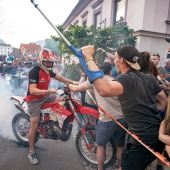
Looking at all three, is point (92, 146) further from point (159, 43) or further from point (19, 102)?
point (159, 43)

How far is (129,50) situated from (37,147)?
3398 mm

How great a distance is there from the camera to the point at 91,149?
4.78m

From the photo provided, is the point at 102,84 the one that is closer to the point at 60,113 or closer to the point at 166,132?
the point at 166,132

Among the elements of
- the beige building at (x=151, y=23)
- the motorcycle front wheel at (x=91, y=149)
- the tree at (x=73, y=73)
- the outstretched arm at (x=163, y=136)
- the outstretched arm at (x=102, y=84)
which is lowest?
the motorcycle front wheel at (x=91, y=149)

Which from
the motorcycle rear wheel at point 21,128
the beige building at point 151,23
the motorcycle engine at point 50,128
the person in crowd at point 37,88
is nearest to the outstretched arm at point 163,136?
the person in crowd at point 37,88

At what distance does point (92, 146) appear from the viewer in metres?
4.78

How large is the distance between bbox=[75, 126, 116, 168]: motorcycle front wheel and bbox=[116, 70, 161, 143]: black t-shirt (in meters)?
1.94

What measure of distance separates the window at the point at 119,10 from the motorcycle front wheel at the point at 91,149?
23.5ft

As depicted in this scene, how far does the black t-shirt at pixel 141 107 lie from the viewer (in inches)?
101

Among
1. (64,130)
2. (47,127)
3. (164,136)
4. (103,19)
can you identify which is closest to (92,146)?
(64,130)

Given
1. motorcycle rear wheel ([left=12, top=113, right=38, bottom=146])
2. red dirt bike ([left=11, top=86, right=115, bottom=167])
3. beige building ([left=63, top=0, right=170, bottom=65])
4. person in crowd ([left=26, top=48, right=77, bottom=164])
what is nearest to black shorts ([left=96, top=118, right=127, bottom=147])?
red dirt bike ([left=11, top=86, right=115, bottom=167])

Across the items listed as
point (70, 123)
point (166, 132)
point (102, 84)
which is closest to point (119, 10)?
point (70, 123)

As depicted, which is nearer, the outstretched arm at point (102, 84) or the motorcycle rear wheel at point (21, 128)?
the outstretched arm at point (102, 84)

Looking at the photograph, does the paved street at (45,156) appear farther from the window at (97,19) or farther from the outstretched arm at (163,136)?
the window at (97,19)
